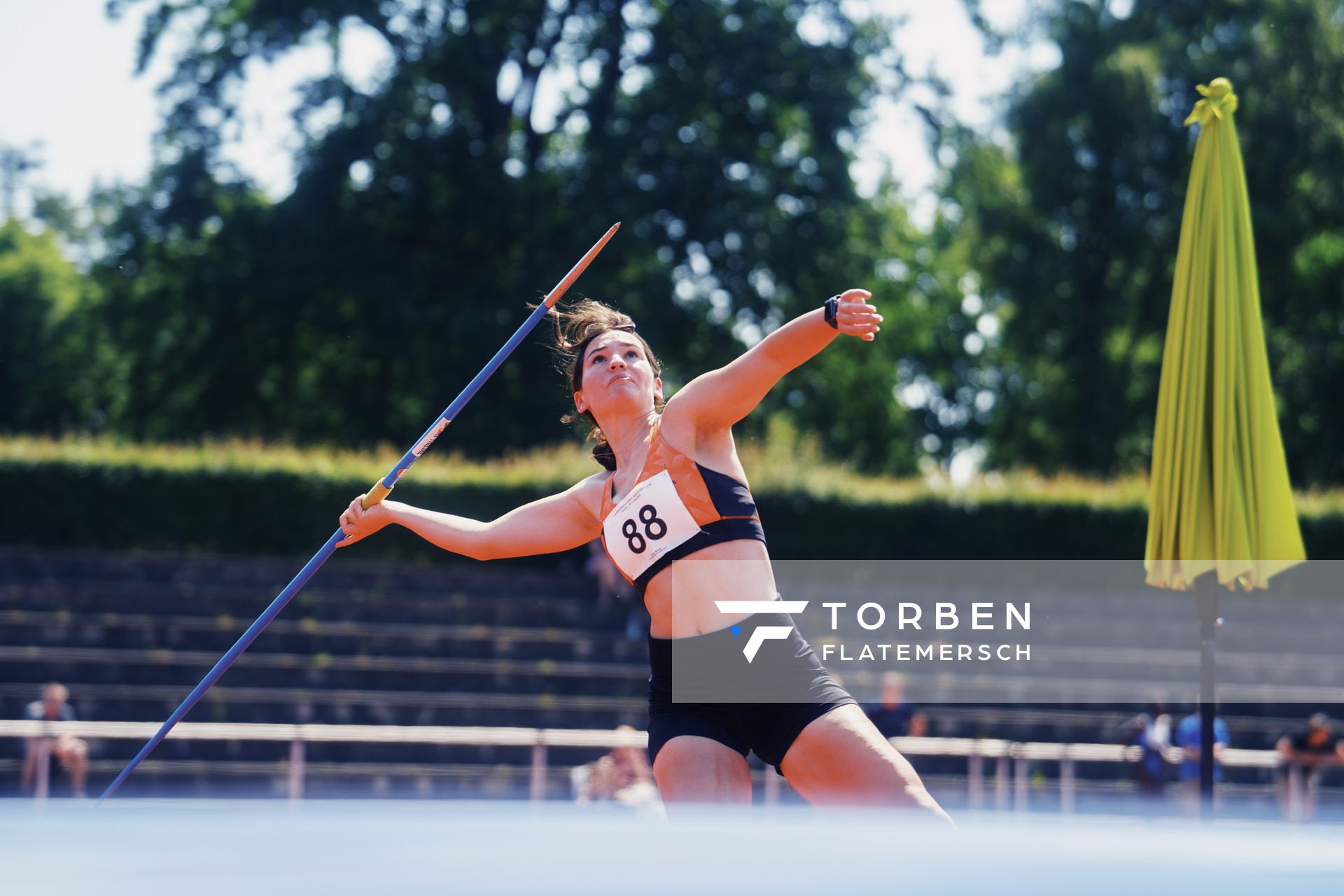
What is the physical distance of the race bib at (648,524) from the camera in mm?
3441

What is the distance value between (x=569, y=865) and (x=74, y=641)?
12809mm

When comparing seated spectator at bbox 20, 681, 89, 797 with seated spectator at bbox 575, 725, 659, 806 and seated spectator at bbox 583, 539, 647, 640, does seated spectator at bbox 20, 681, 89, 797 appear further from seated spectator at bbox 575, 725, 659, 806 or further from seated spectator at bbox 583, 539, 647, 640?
seated spectator at bbox 583, 539, 647, 640

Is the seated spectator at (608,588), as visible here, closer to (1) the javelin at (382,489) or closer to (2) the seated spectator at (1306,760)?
(2) the seated spectator at (1306,760)

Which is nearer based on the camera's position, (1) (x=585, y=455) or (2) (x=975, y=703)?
(2) (x=975, y=703)

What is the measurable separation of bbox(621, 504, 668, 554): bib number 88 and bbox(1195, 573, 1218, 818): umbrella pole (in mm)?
3235

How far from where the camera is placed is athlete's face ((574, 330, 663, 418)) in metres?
3.64

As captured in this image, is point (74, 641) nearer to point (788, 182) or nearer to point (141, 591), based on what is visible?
point (141, 591)

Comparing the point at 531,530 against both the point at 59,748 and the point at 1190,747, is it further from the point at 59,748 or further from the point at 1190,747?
the point at 1190,747

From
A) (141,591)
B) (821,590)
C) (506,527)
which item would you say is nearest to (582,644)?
(821,590)

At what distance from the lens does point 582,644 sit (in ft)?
48.1

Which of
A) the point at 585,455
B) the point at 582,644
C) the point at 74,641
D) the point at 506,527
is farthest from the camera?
the point at 585,455

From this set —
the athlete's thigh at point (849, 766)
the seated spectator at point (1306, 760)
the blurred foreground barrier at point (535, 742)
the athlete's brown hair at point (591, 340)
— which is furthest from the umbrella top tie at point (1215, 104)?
the seated spectator at point (1306, 760)

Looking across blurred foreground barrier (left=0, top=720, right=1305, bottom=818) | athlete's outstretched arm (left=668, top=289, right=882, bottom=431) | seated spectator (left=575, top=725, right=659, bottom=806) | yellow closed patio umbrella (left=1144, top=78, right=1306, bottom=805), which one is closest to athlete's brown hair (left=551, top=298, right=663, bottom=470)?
athlete's outstretched arm (left=668, top=289, right=882, bottom=431)

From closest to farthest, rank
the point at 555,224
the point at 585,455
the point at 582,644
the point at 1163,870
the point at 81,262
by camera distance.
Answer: the point at 1163,870 → the point at 582,644 → the point at 585,455 → the point at 555,224 → the point at 81,262
